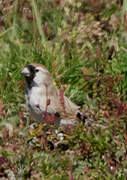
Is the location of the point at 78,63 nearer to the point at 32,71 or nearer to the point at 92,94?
the point at 92,94

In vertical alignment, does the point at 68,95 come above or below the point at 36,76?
below

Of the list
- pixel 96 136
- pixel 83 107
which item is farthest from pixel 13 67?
pixel 96 136

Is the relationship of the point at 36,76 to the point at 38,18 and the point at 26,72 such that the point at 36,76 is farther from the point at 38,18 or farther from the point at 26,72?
the point at 38,18

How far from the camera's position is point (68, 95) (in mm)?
4594

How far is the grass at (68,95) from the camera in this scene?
3307 millimetres

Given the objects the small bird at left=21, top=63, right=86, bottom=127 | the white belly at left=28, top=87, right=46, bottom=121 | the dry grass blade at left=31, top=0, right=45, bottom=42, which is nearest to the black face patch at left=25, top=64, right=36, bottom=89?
the small bird at left=21, top=63, right=86, bottom=127

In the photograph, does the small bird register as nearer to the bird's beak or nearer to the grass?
the bird's beak

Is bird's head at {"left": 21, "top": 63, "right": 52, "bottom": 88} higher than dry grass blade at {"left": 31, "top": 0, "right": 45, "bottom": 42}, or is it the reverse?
dry grass blade at {"left": 31, "top": 0, "right": 45, "bottom": 42}

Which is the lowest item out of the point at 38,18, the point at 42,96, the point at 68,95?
the point at 68,95

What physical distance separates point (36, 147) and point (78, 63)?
137cm

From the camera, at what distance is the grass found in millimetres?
3307

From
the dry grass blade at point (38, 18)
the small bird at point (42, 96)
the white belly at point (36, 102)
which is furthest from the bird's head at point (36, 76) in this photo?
the dry grass blade at point (38, 18)

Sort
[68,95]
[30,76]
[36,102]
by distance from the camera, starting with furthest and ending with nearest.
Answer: [68,95]
[30,76]
[36,102]

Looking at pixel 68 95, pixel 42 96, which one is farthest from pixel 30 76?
pixel 68 95
